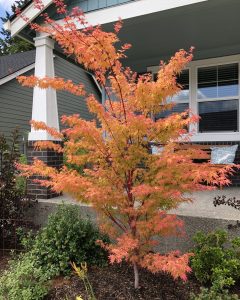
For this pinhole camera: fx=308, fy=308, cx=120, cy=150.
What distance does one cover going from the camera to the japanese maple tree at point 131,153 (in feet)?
8.96

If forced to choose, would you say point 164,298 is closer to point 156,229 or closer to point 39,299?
point 156,229

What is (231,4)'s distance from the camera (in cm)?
457

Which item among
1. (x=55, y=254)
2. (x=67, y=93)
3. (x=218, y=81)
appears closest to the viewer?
(x=55, y=254)

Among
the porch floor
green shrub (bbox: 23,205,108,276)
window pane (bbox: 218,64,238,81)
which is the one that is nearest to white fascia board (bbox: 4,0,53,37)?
the porch floor

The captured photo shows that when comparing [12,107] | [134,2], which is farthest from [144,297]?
[12,107]

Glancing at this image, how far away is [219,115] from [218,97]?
40cm

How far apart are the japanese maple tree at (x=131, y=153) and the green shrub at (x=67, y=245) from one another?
0.73 metres

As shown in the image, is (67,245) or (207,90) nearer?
(67,245)

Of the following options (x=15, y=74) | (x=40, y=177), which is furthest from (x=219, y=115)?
(x=15, y=74)

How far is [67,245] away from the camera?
11.8 ft

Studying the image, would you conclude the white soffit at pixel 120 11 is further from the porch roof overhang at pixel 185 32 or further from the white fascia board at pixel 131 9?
the porch roof overhang at pixel 185 32

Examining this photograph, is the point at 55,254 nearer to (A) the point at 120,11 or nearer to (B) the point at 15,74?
(A) the point at 120,11

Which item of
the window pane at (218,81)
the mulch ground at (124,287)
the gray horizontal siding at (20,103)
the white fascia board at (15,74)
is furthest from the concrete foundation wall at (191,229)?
the white fascia board at (15,74)

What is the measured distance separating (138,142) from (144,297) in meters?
1.51
